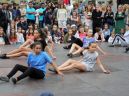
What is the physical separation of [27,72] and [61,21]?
11.8m

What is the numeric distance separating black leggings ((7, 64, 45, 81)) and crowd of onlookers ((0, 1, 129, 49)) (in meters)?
9.34

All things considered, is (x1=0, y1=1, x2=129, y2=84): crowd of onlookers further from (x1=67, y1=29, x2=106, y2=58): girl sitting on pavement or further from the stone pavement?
the stone pavement

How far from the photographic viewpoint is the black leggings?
Result: 31.4 feet

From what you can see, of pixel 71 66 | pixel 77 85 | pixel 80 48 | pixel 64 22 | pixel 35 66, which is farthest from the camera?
pixel 64 22

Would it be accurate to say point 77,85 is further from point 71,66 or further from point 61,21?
point 61,21

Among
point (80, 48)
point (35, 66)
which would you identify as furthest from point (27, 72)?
point (80, 48)

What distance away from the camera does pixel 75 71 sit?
11.4m

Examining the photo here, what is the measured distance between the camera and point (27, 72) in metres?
9.57

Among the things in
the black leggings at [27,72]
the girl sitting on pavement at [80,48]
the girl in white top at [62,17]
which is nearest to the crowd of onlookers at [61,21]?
the girl in white top at [62,17]

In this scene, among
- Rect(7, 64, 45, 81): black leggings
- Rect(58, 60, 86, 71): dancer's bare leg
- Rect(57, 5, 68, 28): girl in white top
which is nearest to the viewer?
Rect(7, 64, 45, 81): black leggings

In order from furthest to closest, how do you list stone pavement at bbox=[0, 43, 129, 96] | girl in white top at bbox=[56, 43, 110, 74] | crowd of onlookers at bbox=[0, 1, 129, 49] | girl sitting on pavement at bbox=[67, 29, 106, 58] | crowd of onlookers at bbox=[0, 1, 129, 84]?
crowd of onlookers at bbox=[0, 1, 129, 49]
crowd of onlookers at bbox=[0, 1, 129, 84]
girl sitting on pavement at bbox=[67, 29, 106, 58]
girl in white top at bbox=[56, 43, 110, 74]
stone pavement at bbox=[0, 43, 129, 96]

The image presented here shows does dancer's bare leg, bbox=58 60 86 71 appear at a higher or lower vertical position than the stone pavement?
higher

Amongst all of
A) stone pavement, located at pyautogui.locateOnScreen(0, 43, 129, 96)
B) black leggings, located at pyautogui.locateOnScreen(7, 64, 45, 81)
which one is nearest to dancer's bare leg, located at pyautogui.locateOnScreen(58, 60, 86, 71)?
stone pavement, located at pyautogui.locateOnScreen(0, 43, 129, 96)

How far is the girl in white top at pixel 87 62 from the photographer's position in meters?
10.8
